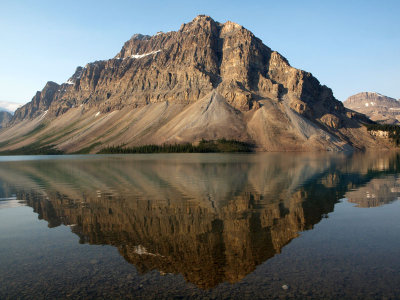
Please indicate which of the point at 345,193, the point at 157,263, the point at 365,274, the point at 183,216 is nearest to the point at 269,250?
the point at 365,274

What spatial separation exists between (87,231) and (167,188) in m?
18.2

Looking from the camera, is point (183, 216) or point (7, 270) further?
point (183, 216)

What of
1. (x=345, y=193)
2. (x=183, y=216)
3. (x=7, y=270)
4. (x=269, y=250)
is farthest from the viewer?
(x=345, y=193)

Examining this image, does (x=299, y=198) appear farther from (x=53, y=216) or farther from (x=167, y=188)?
(x=53, y=216)

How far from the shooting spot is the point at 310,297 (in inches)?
449

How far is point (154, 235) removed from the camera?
19094 millimetres

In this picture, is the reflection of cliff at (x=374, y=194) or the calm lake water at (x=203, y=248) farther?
the reflection of cliff at (x=374, y=194)

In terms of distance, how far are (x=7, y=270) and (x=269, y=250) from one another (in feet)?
42.6

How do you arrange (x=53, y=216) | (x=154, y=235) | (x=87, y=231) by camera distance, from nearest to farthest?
(x=154, y=235)
(x=87, y=231)
(x=53, y=216)

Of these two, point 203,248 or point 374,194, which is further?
point 374,194

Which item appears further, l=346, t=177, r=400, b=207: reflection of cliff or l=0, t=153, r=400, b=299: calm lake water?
l=346, t=177, r=400, b=207: reflection of cliff

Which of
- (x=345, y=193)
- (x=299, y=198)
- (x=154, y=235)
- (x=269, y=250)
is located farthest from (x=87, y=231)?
(x=345, y=193)

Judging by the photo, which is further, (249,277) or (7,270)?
(7,270)

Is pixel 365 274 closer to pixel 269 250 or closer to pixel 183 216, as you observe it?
pixel 269 250
